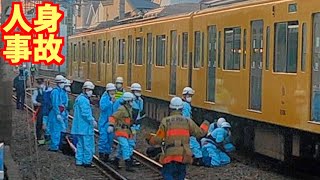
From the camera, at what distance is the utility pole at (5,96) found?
17312 mm

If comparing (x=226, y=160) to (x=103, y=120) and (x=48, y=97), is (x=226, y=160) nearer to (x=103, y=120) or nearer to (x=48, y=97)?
(x=103, y=120)

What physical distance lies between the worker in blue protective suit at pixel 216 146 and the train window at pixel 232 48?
1.42 m

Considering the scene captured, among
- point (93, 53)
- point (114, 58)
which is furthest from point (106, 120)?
point (93, 53)

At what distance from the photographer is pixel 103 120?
16359 mm

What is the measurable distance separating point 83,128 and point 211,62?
13.1 feet

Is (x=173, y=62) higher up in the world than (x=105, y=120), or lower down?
higher up

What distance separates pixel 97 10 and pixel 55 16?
65773 mm

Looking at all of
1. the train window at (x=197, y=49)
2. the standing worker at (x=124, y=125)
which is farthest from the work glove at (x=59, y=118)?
the train window at (x=197, y=49)

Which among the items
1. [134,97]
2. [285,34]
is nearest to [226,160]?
[134,97]

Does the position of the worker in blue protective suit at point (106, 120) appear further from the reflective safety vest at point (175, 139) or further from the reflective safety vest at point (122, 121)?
the reflective safety vest at point (175, 139)

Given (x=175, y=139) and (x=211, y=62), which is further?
(x=211, y=62)

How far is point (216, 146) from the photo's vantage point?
606 inches

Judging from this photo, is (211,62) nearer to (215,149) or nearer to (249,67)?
(249,67)

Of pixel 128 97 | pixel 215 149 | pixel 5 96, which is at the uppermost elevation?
pixel 128 97
